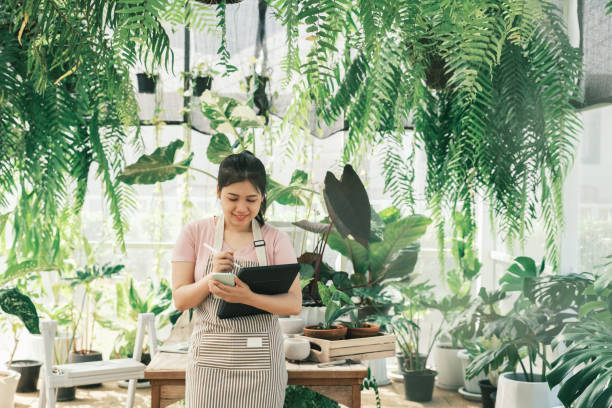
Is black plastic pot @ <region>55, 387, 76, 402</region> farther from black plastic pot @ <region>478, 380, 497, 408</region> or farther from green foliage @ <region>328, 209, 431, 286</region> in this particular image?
black plastic pot @ <region>478, 380, 497, 408</region>

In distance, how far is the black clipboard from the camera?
5.30 ft

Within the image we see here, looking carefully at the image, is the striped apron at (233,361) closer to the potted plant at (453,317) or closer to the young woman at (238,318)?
the young woman at (238,318)

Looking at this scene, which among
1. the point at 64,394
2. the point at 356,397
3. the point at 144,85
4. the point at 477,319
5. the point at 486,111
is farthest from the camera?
the point at 64,394

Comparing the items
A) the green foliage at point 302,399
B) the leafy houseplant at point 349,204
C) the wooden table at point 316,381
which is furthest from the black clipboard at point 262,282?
the green foliage at point 302,399

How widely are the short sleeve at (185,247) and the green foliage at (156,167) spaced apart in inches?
47.5

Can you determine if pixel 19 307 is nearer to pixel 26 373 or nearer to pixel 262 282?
pixel 26 373

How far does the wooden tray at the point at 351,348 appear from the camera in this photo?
2086 millimetres

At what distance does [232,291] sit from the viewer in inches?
63.3

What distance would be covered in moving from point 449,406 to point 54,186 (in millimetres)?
3463

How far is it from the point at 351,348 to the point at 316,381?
189mm

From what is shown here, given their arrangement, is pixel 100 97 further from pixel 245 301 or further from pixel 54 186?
pixel 245 301

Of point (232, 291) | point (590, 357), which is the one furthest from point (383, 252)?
point (232, 291)

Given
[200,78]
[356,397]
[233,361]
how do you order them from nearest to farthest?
1. [233,361]
2. [356,397]
3. [200,78]

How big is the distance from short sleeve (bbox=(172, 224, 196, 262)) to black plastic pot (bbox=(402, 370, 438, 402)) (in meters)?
2.49
